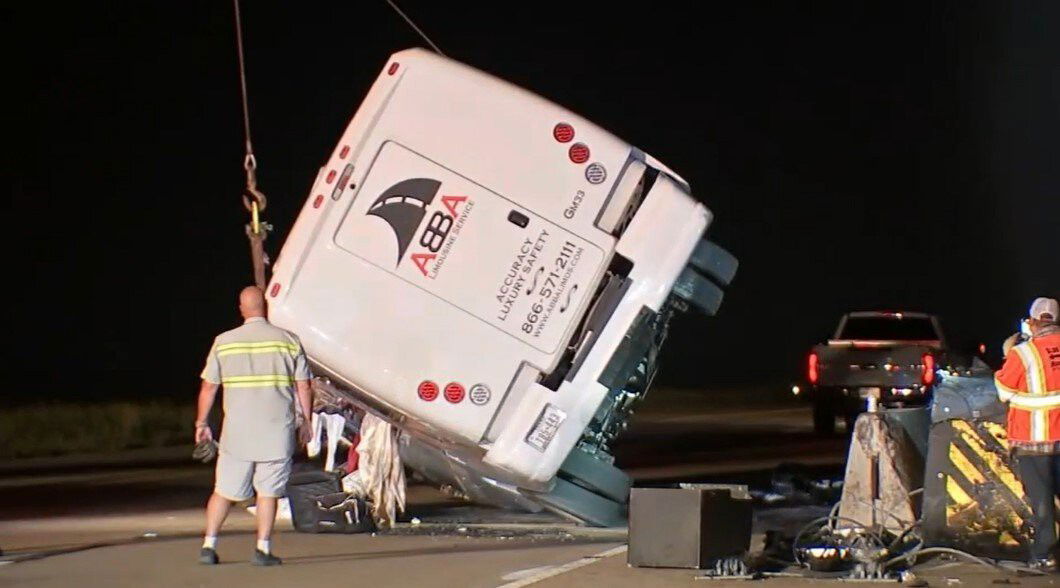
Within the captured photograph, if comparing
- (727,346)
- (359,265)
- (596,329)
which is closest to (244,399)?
(359,265)

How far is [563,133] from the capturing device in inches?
453

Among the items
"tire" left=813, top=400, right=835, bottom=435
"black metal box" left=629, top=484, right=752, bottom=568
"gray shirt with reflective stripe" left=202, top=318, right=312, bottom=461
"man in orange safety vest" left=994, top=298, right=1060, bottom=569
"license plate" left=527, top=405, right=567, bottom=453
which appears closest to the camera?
"black metal box" left=629, top=484, right=752, bottom=568

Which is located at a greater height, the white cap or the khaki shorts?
the white cap

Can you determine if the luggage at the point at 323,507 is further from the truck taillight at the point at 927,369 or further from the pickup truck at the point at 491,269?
the truck taillight at the point at 927,369

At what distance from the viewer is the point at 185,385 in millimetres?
57094

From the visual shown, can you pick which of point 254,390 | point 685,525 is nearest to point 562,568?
point 685,525

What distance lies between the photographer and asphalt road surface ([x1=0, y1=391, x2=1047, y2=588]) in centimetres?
1026

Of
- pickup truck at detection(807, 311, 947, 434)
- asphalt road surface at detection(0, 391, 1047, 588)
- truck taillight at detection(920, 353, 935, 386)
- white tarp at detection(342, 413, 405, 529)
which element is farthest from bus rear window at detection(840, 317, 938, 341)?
white tarp at detection(342, 413, 405, 529)

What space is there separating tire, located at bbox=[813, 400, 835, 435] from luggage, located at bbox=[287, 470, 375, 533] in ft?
41.9

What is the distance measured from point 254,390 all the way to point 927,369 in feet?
45.0

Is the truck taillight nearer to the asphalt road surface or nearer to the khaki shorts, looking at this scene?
the asphalt road surface

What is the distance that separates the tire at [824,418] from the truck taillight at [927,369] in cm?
171

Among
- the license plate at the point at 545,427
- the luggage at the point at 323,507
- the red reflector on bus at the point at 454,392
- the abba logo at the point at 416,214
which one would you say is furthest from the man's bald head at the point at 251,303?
the luggage at the point at 323,507

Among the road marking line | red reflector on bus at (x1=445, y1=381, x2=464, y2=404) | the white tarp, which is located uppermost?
red reflector on bus at (x1=445, y1=381, x2=464, y2=404)
